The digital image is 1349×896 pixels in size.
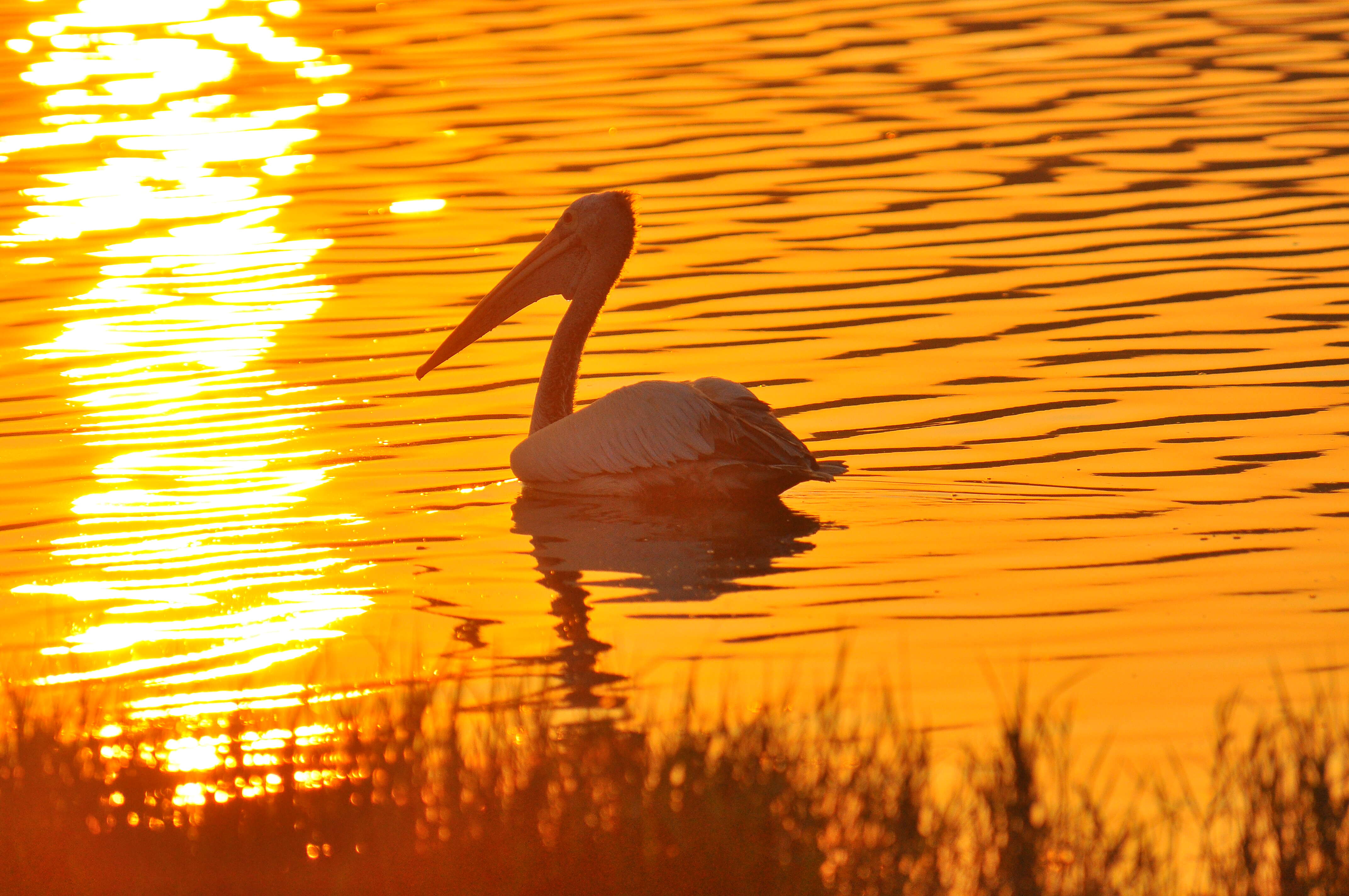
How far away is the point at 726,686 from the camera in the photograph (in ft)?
15.8

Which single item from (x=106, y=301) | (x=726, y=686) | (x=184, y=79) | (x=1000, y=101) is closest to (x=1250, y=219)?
(x=1000, y=101)

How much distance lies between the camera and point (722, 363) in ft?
33.5

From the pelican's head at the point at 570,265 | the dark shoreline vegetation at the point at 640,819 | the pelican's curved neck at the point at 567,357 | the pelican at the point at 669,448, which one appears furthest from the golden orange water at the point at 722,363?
the dark shoreline vegetation at the point at 640,819

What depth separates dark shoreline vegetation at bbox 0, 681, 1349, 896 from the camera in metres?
4.18

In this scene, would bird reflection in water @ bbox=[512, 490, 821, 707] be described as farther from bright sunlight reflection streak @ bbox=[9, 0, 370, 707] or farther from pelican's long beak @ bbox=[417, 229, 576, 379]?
pelican's long beak @ bbox=[417, 229, 576, 379]

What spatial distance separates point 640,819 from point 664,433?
3.60m

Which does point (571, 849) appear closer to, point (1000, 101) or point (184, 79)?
point (1000, 101)

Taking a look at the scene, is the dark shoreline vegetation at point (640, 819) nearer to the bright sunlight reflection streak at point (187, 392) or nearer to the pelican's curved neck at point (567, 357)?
the bright sunlight reflection streak at point (187, 392)

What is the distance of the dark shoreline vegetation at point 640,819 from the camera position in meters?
4.18

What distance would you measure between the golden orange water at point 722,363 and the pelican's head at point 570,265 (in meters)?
0.50

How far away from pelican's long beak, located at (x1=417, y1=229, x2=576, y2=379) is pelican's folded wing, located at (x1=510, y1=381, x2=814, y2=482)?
4.79 ft

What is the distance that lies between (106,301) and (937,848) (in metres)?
9.12

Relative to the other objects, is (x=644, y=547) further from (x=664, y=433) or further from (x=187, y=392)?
(x=187, y=392)

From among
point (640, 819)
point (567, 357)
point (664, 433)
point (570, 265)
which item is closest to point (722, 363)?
point (570, 265)
